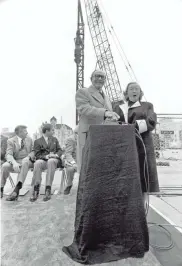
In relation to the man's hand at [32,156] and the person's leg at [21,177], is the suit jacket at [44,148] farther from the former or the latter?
the person's leg at [21,177]

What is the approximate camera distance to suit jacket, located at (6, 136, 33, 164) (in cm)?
224

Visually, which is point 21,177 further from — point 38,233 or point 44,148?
point 38,233

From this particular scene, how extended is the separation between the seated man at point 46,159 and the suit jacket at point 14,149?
0.45 ft

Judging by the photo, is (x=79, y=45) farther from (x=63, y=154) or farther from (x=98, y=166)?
(x=98, y=166)

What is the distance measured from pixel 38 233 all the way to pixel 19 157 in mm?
1389

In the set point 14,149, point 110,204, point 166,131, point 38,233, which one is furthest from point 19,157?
point 166,131

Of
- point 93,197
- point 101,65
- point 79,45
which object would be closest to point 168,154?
point 93,197

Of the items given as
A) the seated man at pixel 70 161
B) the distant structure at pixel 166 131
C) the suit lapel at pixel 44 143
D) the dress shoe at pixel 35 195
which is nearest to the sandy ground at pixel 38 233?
the dress shoe at pixel 35 195

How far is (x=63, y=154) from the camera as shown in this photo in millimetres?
2568

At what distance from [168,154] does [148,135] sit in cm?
812

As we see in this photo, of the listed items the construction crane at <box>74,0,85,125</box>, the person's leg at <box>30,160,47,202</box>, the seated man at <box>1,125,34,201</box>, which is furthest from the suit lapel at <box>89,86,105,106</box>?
the construction crane at <box>74,0,85,125</box>

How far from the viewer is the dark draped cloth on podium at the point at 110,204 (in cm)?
91

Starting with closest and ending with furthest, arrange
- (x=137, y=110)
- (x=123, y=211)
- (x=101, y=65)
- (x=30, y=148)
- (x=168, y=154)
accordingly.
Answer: (x=123, y=211)
(x=137, y=110)
(x=30, y=148)
(x=168, y=154)
(x=101, y=65)

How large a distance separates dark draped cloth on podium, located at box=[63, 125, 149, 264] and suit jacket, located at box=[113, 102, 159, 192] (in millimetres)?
276
